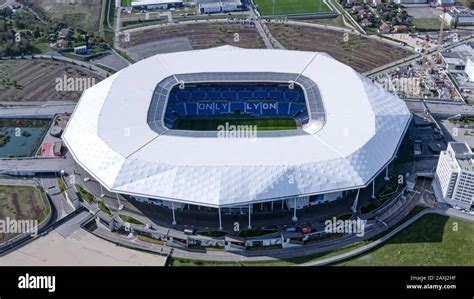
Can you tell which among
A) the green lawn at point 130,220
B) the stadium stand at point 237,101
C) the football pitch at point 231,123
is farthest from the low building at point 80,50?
the green lawn at point 130,220

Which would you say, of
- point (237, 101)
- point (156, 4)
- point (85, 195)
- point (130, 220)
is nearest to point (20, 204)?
point (85, 195)

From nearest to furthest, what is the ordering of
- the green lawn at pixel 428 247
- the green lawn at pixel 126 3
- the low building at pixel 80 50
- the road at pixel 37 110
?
the green lawn at pixel 428 247
the road at pixel 37 110
the low building at pixel 80 50
the green lawn at pixel 126 3

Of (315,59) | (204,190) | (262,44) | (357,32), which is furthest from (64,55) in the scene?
(357,32)

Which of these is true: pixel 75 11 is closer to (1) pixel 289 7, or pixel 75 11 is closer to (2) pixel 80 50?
(2) pixel 80 50

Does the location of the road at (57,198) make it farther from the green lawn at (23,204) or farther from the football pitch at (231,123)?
the football pitch at (231,123)

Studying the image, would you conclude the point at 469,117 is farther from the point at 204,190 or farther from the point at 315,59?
the point at 204,190

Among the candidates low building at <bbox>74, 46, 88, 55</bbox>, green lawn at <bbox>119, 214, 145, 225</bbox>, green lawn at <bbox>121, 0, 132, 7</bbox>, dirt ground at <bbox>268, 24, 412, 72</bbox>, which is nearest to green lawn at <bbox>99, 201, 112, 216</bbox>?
green lawn at <bbox>119, 214, 145, 225</bbox>

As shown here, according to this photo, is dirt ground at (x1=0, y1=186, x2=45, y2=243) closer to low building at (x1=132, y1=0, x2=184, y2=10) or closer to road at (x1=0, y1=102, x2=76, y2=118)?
road at (x1=0, y1=102, x2=76, y2=118)
